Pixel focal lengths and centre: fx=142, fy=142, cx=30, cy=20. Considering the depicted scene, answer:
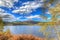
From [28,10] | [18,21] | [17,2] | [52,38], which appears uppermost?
[17,2]

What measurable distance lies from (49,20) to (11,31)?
55 cm

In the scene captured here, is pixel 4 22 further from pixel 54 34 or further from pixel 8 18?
pixel 54 34

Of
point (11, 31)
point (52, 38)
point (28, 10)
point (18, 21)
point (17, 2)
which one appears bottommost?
point (52, 38)

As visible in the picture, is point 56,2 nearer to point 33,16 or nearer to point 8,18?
point 33,16

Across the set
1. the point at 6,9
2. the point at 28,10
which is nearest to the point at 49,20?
the point at 28,10

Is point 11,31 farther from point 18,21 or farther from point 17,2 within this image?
point 17,2

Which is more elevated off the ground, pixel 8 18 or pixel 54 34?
pixel 8 18

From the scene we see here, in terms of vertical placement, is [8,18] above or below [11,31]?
above

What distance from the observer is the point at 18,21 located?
2012mm

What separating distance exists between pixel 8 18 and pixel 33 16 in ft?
1.18

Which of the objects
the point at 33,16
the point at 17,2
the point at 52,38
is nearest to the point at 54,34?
the point at 52,38

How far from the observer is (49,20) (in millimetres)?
1979

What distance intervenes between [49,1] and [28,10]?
32 centimetres

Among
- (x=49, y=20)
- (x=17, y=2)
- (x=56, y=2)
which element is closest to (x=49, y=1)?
(x=56, y=2)
